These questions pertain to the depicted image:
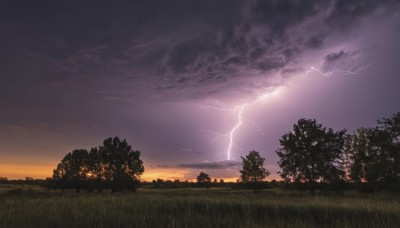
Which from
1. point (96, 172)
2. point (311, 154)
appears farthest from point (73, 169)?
point (311, 154)

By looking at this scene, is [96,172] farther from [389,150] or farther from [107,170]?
[389,150]

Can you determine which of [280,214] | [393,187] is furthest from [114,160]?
[280,214]

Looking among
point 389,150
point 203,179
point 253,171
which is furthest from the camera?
point 203,179

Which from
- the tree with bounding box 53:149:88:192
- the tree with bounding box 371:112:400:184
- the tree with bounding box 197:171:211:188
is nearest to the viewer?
the tree with bounding box 371:112:400:184

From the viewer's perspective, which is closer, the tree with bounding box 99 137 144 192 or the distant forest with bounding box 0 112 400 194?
the distant forest with bounding box 0 112 400 194

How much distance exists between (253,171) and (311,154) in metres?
22.5

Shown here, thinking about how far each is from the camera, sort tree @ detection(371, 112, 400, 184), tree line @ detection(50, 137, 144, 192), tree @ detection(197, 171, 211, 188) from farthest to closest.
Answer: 1. tree @ detection(197, 171, 211, 188)
2. tree line @ detection(50, 137, 144, 192)
3. tree @ detection(371, 112, 400, 184)

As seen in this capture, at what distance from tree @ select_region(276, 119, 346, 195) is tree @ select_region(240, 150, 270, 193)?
775 inches

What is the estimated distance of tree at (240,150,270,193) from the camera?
2505 inches

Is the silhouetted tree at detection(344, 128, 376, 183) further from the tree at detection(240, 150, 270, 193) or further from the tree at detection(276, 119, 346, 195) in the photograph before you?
the tree at detection(240, 150, 270, 193)

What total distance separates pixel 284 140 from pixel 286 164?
3741mm

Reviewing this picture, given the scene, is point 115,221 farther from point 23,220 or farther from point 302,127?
point 302,127

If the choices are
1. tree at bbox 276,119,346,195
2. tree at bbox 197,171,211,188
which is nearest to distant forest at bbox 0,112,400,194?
tree at bbox 276,119,346,195

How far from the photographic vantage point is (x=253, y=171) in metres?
64.2
